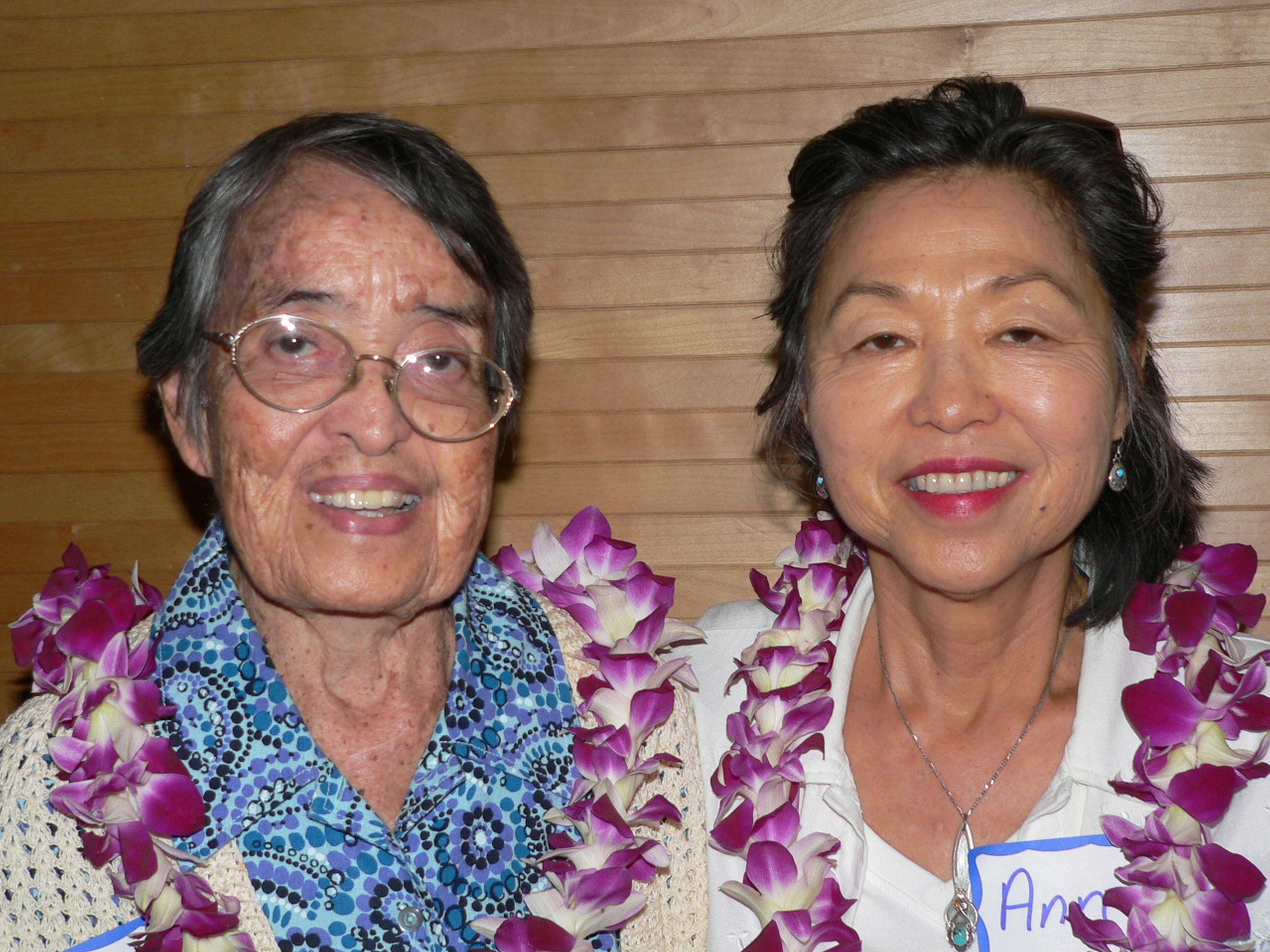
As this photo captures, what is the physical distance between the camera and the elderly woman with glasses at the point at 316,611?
1650mm

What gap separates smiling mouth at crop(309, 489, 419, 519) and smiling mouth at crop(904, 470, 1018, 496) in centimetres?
80

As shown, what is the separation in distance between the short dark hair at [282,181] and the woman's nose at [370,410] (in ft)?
0.66

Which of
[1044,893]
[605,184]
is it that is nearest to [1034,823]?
[1044,893]

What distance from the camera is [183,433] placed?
6.03 ft

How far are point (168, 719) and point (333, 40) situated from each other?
1.57 metres

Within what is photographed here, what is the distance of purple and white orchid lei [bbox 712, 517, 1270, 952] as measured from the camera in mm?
1764

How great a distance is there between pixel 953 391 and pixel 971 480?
0.49 ft

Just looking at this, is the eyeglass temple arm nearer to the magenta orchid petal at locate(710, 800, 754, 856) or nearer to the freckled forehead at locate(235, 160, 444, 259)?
the freckled forehead at locate(235, 160, 444, 259)

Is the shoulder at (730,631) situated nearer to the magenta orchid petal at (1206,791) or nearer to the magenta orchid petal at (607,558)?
the magenta orchid petal at (607,558)

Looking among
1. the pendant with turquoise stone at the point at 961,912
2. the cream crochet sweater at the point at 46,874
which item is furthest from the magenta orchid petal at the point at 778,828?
the cream crochet sweater at the point at 46,874

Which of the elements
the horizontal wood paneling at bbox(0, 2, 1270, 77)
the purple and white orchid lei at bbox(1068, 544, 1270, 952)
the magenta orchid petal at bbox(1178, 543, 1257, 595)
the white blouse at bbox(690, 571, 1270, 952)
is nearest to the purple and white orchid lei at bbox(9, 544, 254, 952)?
the white blouse at bbox(690, 571, 1270, 952)

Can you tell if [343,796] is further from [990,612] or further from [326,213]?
[990,612]

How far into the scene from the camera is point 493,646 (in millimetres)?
1970

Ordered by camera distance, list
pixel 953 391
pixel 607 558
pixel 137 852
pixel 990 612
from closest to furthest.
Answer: pixel 137 852
pixel 953 391
pixel 990 612
pixel 607 558
